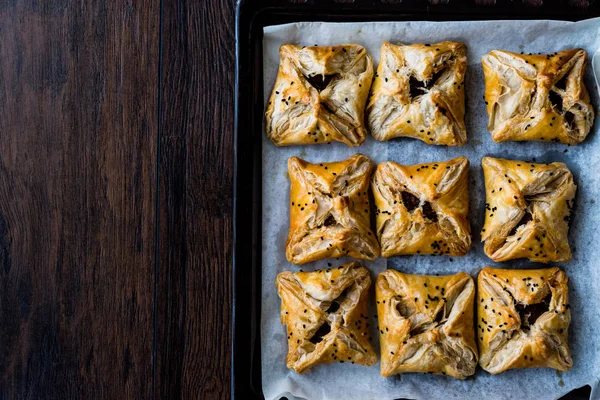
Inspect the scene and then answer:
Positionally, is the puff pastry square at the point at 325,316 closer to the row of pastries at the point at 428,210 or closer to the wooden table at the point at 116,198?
the row of pastries at the point at 428,210

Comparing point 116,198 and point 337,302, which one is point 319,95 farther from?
point 116,198

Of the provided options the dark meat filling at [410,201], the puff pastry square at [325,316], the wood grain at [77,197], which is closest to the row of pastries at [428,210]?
the dark meat filling at [410,201]

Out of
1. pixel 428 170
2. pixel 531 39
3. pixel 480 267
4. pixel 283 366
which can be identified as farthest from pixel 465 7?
pixel 283 366

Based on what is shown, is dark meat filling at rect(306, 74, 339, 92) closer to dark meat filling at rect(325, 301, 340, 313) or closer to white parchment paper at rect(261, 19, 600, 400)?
white parchment paper at rect(261, 19, 600, 400)

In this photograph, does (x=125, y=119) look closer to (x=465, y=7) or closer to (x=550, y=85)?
(x=465, y=7)

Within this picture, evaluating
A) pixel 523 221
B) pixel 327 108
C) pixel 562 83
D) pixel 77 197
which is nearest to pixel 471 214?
pixel 523 221

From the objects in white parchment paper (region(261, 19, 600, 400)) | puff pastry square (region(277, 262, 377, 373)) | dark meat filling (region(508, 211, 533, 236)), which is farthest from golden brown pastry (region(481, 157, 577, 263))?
puff pastry square (region(277, 262, 377, 373))

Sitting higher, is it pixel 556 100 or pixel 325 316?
pixel 556 100
